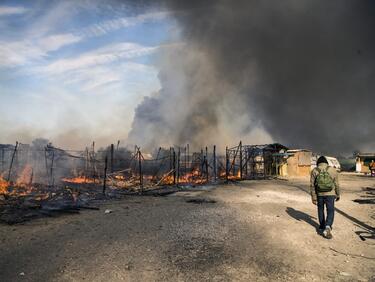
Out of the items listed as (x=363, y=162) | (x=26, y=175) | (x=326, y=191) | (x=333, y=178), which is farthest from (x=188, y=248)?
(x=363, y=162)

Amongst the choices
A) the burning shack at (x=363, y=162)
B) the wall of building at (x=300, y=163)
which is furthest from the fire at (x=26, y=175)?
the burning shack at (x=363, y=162)

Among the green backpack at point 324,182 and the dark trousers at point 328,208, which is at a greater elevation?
the green backpack at point 324,182

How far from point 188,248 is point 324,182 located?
4167 millimetres

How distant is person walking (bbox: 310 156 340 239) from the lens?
26.0 ft

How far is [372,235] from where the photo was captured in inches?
317

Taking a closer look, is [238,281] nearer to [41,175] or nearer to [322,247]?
[322,247]

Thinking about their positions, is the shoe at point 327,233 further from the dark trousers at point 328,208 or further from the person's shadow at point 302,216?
the person's shadow at point 302,216

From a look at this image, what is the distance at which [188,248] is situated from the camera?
6824mm

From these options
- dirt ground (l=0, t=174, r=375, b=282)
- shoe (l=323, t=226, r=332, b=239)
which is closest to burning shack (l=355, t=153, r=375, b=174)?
dirt ground (l=0, t=174, r=375, b=282)

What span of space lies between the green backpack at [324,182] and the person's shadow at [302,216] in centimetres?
150

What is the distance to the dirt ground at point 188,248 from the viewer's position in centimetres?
533

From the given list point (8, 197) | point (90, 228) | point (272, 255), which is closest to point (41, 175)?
point (8, 197)

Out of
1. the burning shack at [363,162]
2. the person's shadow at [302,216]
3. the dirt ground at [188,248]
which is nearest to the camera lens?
the dirt ground at [188,248]

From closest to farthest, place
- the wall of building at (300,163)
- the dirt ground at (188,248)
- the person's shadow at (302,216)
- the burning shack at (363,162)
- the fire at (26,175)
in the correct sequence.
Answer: the dirt ground at (188,248) < the person's shadow at (302,216) < the fire at (26,175) < the wall of building at (300,163) < the burning shack at (363,162)
